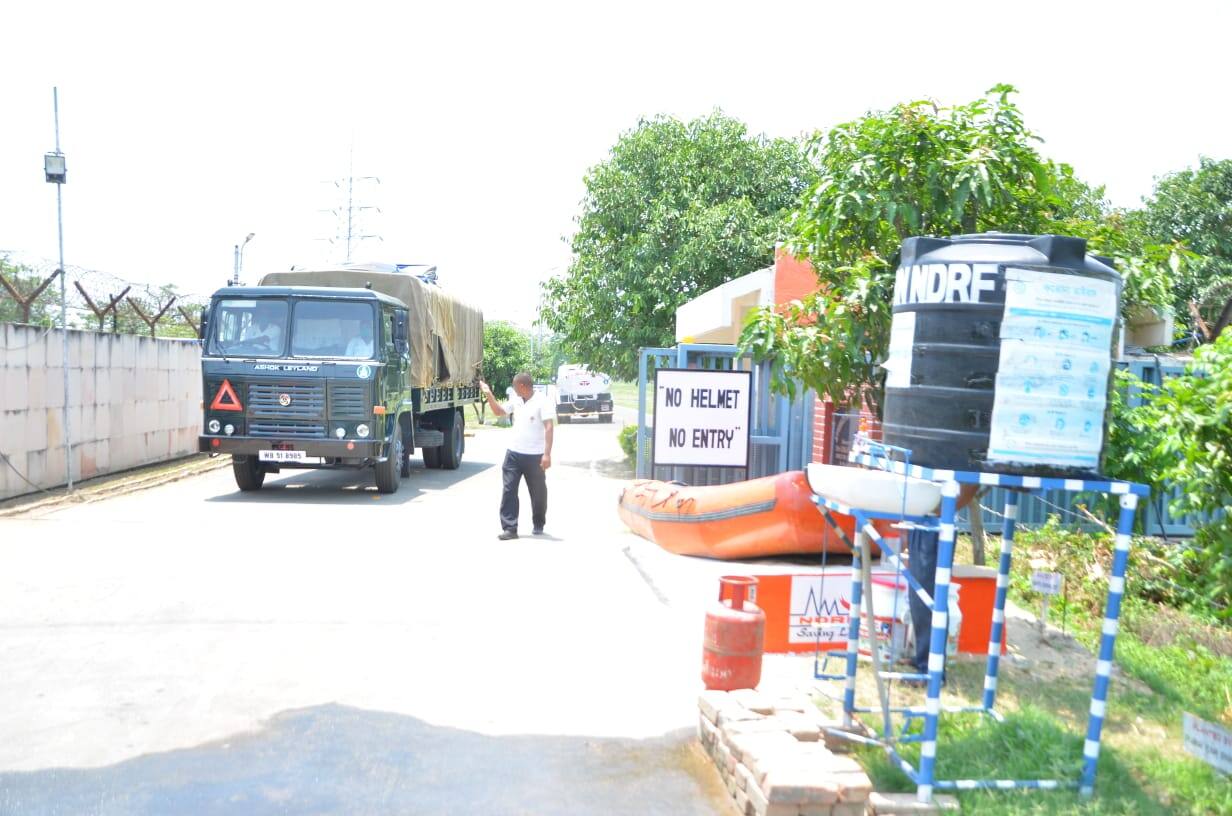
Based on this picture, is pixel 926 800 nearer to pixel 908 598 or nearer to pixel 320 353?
pixel 908 598

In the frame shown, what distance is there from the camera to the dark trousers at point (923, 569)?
222 inches

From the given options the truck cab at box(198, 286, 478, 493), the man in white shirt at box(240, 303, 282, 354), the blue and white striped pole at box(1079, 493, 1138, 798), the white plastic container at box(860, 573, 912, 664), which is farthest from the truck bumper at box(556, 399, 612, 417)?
the blue and white striped pole at box(1079, 493, 1138, 798)

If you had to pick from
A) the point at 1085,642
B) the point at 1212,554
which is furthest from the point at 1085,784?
the point at 1212,554

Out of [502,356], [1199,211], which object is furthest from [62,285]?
[502,356]

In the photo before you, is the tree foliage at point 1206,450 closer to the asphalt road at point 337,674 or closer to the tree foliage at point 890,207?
the tree foliage at point 890,207

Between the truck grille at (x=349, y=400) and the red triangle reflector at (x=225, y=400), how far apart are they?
118 centimetres

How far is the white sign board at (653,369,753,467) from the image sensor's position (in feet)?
38.0

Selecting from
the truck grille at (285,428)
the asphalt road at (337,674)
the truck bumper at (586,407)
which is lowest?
the truck bumper at (586,407)

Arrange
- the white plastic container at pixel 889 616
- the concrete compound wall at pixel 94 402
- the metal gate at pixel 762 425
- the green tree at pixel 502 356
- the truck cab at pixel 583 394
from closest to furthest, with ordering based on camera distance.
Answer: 1. the white plastic container at pixel 889 616
2. the concrete compound wall at pixel 94 402
3. the metal gate at pixel 762 425
4. the truck cab at pixel 583 394
5. the green tree at pixel 502 356

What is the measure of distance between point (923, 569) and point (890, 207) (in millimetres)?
2490

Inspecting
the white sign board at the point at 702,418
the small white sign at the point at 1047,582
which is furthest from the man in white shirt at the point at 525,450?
the small white sign at the point at 1047,582

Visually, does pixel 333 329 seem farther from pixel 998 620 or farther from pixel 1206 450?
pixel 998 620

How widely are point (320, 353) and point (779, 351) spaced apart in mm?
8147

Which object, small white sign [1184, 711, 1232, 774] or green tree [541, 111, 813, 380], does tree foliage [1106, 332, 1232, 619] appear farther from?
green tree [541, 111, 813, 380]
